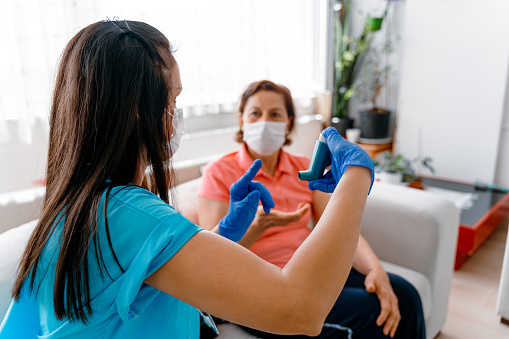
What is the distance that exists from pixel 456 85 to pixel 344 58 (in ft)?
3.10

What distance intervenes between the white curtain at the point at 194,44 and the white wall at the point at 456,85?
81 centimetres

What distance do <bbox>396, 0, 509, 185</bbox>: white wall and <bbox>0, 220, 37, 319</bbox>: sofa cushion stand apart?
3040 mm

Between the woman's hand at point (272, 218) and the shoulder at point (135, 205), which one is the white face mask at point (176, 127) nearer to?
the shoulder at point (135, 205)

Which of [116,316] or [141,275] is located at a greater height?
[141,275]

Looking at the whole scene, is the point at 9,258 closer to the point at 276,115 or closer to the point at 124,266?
the point at 124,266

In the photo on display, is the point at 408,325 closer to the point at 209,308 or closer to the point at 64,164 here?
the point at 209,308

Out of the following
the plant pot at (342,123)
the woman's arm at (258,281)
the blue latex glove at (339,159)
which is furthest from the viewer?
the plant pot at (342,123)

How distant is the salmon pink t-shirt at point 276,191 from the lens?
4.40 feet

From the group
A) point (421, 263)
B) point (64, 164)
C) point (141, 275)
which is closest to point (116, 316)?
point (141, 275)

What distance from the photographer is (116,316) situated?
62 centimetres

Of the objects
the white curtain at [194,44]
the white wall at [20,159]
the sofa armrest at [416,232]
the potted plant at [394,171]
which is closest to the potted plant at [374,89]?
the white curtain at [194,44]

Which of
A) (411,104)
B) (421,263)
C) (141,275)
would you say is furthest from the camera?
(411,104)

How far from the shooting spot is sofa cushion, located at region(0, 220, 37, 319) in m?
0.90

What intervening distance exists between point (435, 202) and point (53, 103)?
1.37 metres
